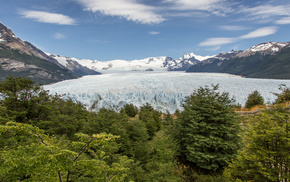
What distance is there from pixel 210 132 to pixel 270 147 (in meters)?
5.92

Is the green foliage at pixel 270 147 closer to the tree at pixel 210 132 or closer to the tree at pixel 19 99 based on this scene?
the tree at pixel 210 132

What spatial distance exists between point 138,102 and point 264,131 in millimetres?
37591

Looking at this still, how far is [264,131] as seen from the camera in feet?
23.4

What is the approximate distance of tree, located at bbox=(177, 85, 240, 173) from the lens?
1224 centimetres

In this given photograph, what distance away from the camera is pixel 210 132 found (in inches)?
Answer: 501

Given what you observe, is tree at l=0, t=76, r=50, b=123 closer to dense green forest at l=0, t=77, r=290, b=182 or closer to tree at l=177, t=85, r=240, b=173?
dense green forest at l=0, t=77, r=290, b=182

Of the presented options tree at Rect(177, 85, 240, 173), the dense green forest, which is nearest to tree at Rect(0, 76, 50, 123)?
the dense green forest

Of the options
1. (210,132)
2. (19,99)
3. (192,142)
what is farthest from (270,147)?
(19,99)

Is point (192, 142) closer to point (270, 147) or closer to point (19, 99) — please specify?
point (270, 147)

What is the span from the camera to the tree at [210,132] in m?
12.2

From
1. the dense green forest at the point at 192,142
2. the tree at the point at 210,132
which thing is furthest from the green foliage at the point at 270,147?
the tree at the point at 210,132

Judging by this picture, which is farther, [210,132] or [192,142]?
[192,142]

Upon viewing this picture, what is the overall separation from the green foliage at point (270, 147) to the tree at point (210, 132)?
173 inches

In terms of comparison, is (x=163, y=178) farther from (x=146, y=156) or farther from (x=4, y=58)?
(x=4, y=58)
